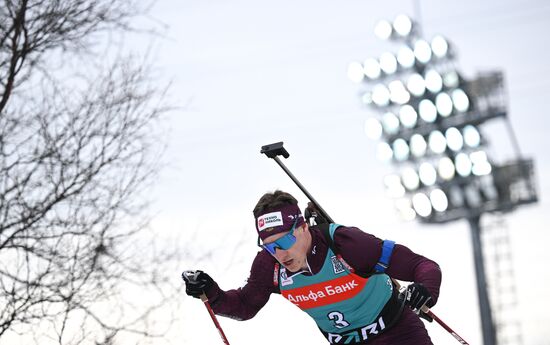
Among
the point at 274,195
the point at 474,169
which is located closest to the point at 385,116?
the point at 474,169

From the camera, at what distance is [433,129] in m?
27.9

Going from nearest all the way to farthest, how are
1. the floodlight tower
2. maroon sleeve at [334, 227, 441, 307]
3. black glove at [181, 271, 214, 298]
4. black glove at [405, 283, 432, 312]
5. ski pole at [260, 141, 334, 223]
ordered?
black glove at [405, 283, 432, 312]
maroon sleeve at [334, 227, 441, 307]
black glove at [181, 271, 214, 298]
ski pole at [260, 141, 334, 223]
the floodlight tower

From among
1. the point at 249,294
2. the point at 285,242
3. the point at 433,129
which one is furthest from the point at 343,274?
the point at 433,129

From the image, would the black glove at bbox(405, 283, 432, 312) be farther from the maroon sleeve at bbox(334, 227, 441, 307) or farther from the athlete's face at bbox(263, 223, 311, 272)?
the athlete's face at bbox(263, 223, 311, 272)

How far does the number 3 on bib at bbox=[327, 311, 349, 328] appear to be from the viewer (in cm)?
523

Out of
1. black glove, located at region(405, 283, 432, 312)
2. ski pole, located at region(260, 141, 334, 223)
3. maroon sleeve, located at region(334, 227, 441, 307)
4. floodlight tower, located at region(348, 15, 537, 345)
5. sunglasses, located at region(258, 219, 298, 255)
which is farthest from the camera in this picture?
floodlight tower, located at region(348, 15, 537, 345)

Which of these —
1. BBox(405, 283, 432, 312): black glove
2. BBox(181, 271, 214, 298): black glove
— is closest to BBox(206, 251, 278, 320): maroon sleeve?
BBox(181, 271, 214, 298): black glove

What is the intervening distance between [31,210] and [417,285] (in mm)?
3325

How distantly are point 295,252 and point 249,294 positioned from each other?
54 cm

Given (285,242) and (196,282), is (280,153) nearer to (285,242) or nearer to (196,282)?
(285,242)

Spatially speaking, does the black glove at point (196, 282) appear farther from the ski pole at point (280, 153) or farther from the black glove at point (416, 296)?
the black glove at point (416, 296)

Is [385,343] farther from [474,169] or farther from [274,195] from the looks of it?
[474,169]

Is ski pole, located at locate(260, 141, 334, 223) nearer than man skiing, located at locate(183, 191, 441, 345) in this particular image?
No

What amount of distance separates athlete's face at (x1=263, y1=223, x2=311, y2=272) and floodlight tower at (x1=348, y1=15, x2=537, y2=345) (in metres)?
22.6
